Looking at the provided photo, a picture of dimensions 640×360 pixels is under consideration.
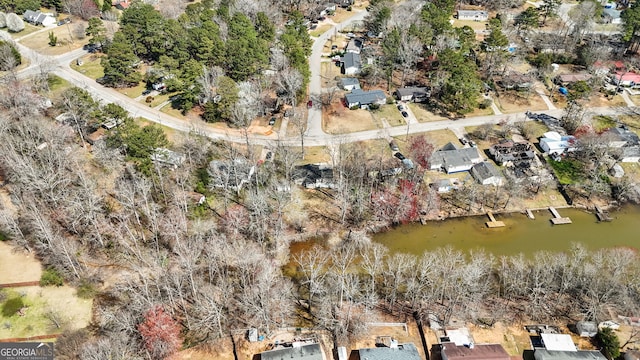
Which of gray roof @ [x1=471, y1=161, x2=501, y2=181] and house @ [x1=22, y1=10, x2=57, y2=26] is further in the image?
house @ [x1=22, y1=10, x2=57, y2=26]

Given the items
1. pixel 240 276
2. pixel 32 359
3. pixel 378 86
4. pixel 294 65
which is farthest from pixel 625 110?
pixel 32 359

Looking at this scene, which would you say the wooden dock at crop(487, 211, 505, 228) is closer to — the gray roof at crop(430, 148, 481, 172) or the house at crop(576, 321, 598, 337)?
the gray roof at crop(430, 148, 481, 172)

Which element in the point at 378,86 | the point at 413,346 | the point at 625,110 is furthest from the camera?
the point at 378,86

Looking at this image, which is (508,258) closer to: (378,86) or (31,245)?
(378,86)

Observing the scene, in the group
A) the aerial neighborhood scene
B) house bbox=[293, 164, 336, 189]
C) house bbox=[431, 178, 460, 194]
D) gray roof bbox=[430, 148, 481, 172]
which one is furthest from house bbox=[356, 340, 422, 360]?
gray roof bbox=[430, 148, 481, 172]

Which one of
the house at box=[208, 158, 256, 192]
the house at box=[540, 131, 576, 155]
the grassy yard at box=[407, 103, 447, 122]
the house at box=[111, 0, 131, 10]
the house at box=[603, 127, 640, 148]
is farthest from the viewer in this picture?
the house at box=[111, 0, 131, 10]

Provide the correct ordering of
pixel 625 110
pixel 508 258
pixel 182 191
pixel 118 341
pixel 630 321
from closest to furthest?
pixel 118 341 → pixel 630 321 → pixel 508 258 → pixel 182 191 → pixel 625 110
